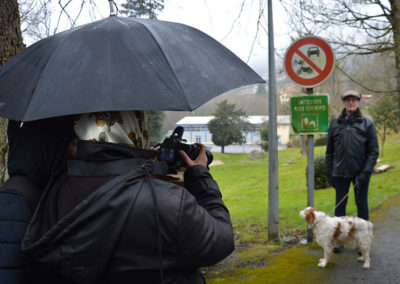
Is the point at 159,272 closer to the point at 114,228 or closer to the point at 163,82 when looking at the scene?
the point at 114,228

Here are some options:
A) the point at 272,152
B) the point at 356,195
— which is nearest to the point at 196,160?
the point at 356,195

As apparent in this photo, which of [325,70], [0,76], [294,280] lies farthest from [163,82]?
[325,70]

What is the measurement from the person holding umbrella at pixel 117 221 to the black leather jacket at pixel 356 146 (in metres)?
4.00

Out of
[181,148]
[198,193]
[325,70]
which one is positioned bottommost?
[198,193]

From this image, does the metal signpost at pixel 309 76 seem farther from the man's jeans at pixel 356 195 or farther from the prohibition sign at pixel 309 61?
the man's jeans at pixel 356 195

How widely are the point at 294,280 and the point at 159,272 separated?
330cm

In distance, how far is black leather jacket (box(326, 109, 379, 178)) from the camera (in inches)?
197

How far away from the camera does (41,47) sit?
180 cm

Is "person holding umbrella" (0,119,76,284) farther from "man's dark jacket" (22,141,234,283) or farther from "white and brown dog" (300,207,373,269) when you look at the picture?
"white and brown dog" (300,207,373,269)

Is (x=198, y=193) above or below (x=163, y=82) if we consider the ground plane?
below

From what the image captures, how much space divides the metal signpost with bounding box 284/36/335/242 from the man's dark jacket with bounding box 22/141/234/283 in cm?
444

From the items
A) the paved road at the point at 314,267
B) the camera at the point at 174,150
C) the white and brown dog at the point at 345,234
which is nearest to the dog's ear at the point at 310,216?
the white and brown dog at the point at 345,234

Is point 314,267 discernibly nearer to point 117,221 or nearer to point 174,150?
point 174,150

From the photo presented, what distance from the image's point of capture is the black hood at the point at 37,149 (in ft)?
5.22
